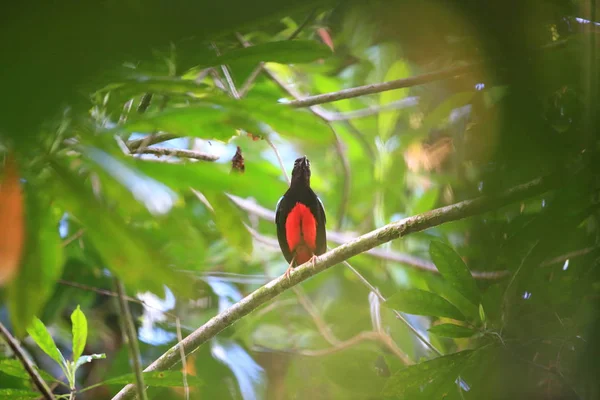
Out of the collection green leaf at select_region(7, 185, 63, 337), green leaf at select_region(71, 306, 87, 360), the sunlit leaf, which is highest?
the sunlit leaf

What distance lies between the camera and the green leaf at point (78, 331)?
3.33 feet

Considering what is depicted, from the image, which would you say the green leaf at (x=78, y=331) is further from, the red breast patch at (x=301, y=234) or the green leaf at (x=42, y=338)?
the red breast patch at (x=301, y=234)

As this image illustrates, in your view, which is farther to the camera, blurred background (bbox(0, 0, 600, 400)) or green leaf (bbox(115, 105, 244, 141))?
green leaf (bbox(115, 105, 244, 141))

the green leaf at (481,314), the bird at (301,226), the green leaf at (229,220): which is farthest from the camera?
the bird at (301,226)

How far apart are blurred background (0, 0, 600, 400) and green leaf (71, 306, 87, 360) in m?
0.08

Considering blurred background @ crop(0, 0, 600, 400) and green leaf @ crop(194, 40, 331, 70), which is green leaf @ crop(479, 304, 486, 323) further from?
green leaf @ crop(194, 40, 331, 70)

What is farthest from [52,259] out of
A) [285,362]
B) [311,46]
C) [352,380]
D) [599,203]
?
[285,362]

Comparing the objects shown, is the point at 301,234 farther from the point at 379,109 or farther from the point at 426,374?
the point at 426,374

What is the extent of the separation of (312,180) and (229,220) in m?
1.10

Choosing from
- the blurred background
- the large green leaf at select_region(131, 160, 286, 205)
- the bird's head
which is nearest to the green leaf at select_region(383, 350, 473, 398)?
the blurred background

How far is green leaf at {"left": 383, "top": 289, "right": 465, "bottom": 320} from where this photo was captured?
3.41 ft

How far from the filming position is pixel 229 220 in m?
0.96

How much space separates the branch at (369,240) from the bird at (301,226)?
574mm

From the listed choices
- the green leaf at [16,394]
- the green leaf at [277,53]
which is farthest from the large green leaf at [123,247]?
the green leaf at [16,394]
